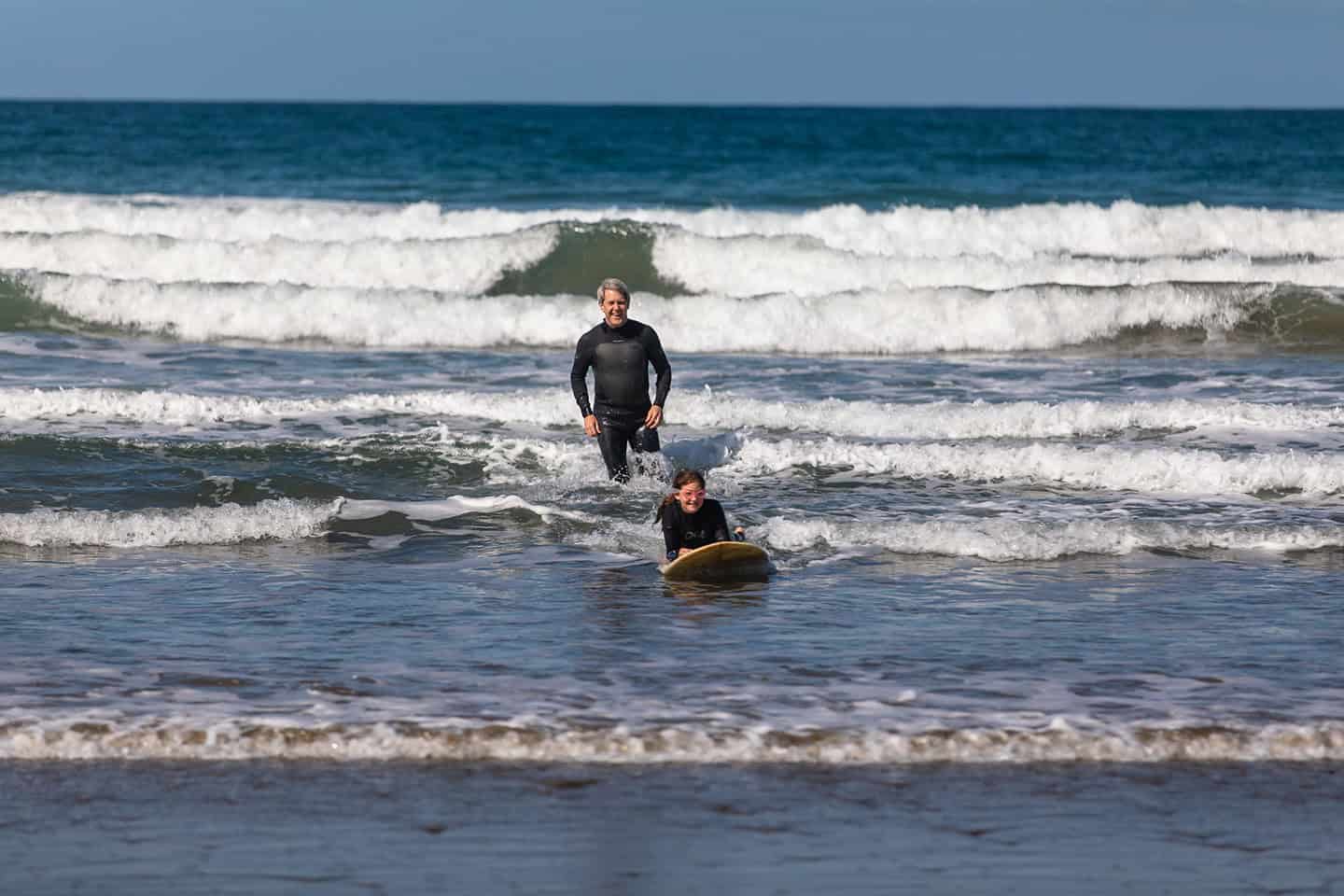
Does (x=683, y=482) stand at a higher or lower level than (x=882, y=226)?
lower

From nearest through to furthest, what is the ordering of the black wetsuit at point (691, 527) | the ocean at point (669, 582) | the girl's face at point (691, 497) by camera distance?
the ocean at point (669, 582), the girl's face at point (691, 497), the black wetsuit at point (691, 527)

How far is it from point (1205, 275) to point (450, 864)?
76.8ft

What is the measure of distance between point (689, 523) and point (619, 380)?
2199 millimetres

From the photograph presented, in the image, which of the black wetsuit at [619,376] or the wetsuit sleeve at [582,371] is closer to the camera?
the wetsuit sleeve at [582,371]

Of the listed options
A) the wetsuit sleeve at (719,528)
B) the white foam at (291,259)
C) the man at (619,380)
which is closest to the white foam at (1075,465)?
the man at (619,380)

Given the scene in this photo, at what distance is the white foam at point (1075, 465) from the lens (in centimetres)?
1326

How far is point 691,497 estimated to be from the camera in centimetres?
1038

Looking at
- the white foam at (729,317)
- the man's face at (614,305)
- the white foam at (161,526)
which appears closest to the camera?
the white foam at (161,526)

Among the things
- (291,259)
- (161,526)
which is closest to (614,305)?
(161,526)

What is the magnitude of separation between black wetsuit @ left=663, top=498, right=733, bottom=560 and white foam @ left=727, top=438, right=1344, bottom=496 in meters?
3.52

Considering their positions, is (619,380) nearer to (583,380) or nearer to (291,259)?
(583,380)

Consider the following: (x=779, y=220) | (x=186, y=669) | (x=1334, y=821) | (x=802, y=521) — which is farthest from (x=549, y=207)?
(x=1334, y=821)

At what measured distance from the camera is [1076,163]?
174ft

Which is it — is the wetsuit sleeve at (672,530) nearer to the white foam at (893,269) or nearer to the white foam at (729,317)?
the white foam at (729,317)
